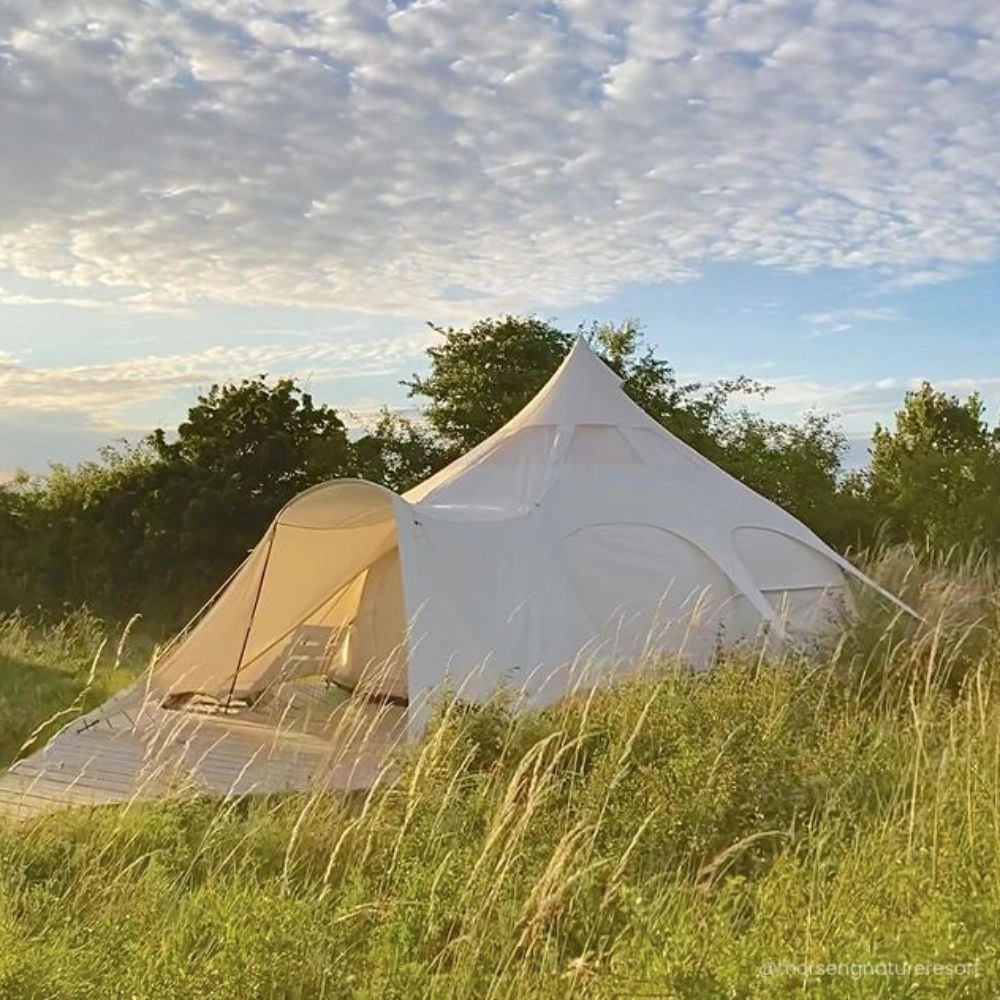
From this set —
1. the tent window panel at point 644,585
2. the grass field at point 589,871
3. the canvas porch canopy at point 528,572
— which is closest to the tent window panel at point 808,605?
the canvas porch canopy at point 528,572

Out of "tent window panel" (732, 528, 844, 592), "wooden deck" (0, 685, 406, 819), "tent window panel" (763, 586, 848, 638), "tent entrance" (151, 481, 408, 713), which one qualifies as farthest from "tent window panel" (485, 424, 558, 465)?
"wooden deck" (0, 685, 406, 819)

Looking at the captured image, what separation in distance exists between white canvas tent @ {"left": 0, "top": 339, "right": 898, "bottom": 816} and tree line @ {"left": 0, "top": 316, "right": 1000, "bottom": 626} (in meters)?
4.27

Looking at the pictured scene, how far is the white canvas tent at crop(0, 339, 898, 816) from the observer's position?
240 inches

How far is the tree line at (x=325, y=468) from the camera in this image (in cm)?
1279

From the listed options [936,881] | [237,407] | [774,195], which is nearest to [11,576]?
[237,407]

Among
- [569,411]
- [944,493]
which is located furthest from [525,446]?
[944,493]

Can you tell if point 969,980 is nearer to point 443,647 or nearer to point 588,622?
point 443,647

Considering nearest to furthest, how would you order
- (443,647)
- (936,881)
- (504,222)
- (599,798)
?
(936,881)
(599,798)
(443,647)
(504,222)

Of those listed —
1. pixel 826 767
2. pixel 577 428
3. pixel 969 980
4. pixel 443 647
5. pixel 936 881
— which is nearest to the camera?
pixel 969 980

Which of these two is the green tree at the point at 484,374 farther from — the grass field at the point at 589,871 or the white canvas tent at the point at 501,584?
the grass field at the point at 589,871

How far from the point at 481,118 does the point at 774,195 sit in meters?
2.30

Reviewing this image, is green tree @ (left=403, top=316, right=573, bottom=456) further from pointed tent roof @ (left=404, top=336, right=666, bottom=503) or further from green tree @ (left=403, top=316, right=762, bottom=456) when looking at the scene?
pointed tent roof @ (left=404, top=336, right=666, bottom=503)

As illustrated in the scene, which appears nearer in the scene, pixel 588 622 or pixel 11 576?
pixel 588 622

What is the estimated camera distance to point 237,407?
1405 cm
